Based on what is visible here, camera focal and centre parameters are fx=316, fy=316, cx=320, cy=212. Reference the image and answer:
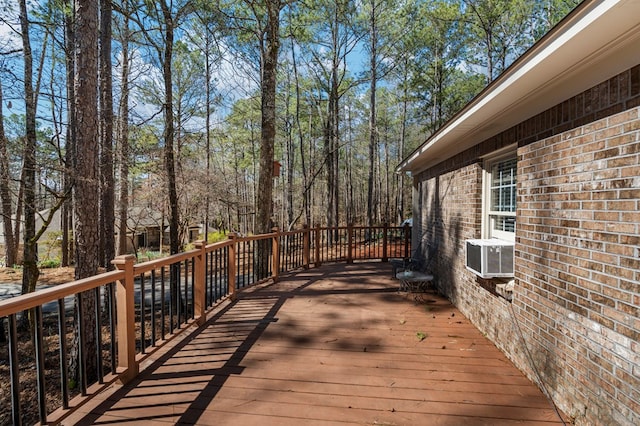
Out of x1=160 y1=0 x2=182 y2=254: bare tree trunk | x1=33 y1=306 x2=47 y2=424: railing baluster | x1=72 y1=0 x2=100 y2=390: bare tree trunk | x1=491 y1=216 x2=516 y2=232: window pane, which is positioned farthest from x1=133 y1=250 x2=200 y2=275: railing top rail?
x1=160 y1=0 x2=182 y2=254: bare tree trunk

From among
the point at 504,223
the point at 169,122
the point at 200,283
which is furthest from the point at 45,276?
the point at 504,223

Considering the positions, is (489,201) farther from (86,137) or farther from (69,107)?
(69,107)

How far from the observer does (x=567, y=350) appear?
1946 millimetres

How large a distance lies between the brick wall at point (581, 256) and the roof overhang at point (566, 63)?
0.27ft

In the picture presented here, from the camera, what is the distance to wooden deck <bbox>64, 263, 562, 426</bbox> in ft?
6.29

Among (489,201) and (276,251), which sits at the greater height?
(489,201)

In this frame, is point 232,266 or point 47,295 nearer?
point 47,295

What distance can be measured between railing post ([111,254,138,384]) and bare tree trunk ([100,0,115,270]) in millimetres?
4244

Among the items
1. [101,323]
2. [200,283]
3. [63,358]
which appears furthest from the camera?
[200,283]

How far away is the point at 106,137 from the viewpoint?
6566 mm

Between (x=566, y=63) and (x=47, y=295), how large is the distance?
3.09 m

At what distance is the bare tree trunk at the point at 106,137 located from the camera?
234 inches

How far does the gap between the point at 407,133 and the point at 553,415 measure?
20.3 metres

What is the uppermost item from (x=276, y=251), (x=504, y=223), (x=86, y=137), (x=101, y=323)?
(x=86, y=137)
